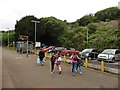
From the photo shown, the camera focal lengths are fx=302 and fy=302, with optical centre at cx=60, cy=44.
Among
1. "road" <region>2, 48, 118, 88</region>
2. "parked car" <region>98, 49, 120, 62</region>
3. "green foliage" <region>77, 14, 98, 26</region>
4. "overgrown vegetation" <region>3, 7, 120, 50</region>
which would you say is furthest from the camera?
"green foliage" <region>77, 14, 98, 26</region>

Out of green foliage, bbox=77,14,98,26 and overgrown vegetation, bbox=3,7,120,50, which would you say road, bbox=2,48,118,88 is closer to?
overgrown vegetation, bbox=3,7,120,50

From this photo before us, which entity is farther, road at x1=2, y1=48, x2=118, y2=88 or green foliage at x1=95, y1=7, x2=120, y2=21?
green foliage at x1=95, y1=7, x2=120, y2=21

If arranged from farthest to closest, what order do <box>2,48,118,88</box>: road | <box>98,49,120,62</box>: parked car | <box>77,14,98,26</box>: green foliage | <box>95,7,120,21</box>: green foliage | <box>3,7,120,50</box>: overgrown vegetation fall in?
<box>95,7,120,21</box>: green foliage → <box>77,14,98,26</box>: green foliage → <box>3,7,120,50</box>: overgrown vegetation → <box>98,49,120,62</box>: parked car → <box>2,48,118,88</box>: road

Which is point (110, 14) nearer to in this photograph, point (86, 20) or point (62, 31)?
point (86, 20)

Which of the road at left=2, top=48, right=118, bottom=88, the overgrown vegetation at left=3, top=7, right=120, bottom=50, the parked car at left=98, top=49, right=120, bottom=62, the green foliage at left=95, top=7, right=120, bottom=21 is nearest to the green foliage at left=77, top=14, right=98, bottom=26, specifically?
the green foliage at left=95, top=7, right=120, bottom=21

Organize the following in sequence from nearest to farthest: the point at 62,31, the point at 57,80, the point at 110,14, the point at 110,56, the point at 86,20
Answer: the point at 57,80 < the point at 110,56 < the point at 62,31 < the point at 86,20 < the point at 110,14

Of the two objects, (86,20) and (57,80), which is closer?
(57,80)

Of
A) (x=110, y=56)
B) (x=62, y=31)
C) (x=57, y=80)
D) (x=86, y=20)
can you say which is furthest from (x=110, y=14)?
(x=57, y=80)

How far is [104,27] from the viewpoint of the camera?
267ft

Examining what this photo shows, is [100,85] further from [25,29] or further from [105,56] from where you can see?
[25,29]

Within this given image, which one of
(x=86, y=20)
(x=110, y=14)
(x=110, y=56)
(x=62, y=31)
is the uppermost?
(x=110, y=14)

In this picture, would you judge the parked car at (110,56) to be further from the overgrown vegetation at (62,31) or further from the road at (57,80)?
the overgrown vegetation at (62,31)

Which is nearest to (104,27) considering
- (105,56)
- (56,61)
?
(105,56)

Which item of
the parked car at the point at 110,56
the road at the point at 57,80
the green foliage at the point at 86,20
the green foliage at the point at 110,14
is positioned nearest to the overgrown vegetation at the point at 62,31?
the green foliage at the point at 86,20
